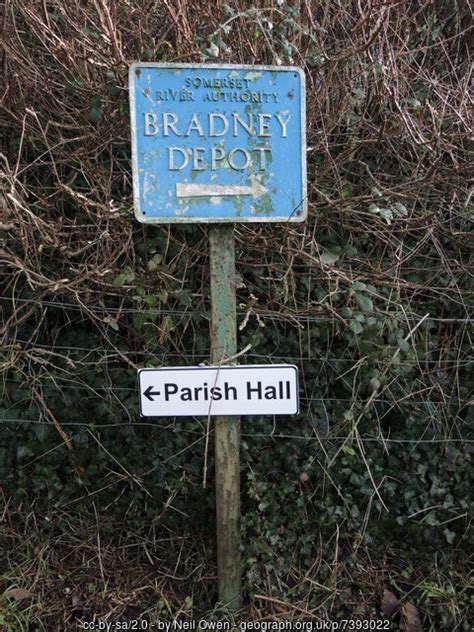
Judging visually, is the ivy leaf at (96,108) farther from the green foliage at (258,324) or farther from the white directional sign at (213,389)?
the white directional sign at (213,389)

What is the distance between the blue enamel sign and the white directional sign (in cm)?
54

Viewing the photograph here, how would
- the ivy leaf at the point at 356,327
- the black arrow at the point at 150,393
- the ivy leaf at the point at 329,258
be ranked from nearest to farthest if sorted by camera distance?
the black arrow at the point at 150,393 < the ivy leaf at the point at 356,327 < the ivy leaf at the point at 329,258

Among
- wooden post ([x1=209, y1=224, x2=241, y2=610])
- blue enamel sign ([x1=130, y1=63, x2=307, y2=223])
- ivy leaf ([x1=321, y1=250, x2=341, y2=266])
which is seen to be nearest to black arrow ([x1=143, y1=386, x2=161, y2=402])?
wooden post ([x1=209, y1=224, x2=241, y2=610])

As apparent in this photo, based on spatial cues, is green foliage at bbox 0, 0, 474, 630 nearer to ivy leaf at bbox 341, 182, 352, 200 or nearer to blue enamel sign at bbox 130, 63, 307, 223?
ivy leaf at bbox 341, 182, 352, 200

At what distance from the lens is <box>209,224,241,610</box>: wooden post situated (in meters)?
1.93

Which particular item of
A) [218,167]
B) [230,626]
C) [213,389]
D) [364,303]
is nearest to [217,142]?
[218,167]

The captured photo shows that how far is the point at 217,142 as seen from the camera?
179 centimetres

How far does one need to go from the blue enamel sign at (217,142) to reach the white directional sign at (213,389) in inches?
21.2

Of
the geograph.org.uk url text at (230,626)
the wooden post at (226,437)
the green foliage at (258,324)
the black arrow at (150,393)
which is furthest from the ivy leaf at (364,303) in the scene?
the geograph.org.uk url text at (230,626)

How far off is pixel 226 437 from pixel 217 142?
43.0 inches

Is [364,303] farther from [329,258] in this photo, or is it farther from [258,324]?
[258,324]

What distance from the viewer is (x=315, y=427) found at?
253cm

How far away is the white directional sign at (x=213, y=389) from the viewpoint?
1865 mm

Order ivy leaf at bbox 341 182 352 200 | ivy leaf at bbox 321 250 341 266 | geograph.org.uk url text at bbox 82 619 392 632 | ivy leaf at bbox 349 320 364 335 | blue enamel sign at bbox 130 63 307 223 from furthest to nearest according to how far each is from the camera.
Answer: ivy leaf at bbox 341 182 352 200
ivy leaf at bbox 321 250 341 266
ivy leaf at bbox 349 320 364 335
geograph.org.uk url text at bbox 82 619 392 632
blue enamel sign at bbox 130 63 307 223
